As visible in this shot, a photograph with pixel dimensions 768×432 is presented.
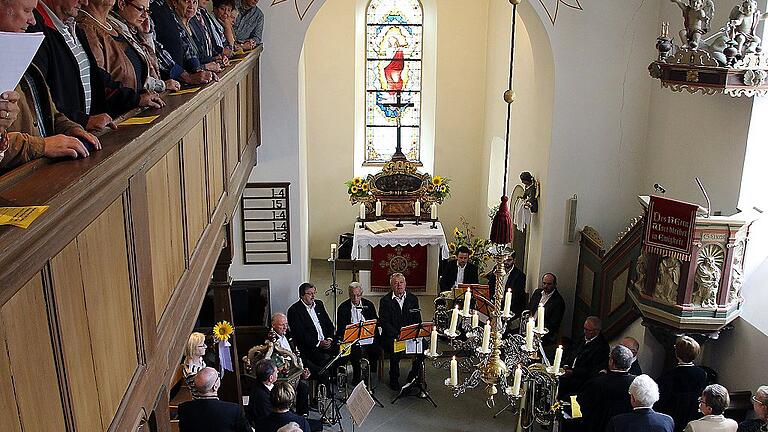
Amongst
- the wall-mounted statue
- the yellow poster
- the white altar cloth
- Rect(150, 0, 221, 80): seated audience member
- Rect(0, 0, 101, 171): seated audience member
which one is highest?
the wall-mounted statue

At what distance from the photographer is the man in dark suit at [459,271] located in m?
10.8

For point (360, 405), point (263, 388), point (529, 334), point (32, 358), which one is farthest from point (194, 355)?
point (32, 358)

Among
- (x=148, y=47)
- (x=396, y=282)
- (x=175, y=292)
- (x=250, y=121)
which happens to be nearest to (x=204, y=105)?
(x=148, y=47)

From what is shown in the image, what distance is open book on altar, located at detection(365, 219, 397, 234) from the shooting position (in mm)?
12086

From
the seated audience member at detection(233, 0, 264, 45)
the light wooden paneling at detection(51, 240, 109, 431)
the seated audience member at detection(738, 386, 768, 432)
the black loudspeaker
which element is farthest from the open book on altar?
the light wooden paneling at detection(51, 240, 109, 431)

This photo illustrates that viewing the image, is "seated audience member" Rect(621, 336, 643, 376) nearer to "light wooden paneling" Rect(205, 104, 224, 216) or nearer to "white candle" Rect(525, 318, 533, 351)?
"white candle" Rect(525, 318, 533, 351)

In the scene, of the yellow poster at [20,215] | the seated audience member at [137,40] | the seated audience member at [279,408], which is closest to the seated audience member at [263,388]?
the seated audience member at [279,408]

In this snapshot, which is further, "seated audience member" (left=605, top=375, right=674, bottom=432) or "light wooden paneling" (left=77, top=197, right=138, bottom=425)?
"seated audience member" (left=605, top=375, right=674, bottom=432)

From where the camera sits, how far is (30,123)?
2473 mm

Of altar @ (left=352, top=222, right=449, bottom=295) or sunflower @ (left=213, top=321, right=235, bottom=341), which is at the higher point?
sunflower @ (left=213, top=321, right=235, bottom=341)

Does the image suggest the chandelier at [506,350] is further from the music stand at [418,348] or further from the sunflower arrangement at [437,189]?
the sunflower arrangement at [437,189]

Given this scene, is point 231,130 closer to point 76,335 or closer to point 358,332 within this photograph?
point 358,332

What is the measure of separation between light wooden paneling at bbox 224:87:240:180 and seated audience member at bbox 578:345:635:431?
3932mm

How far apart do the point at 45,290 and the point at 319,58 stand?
12.1 metres
